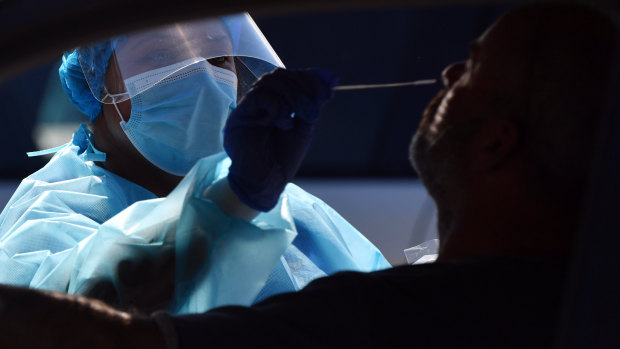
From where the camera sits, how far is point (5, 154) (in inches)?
108

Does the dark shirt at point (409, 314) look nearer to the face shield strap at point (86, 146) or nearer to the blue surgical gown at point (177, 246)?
the blue surgical gown at point (177, 246)

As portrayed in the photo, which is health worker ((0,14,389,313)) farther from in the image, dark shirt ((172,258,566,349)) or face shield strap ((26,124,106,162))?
dark shirt ((172,258,566,349))

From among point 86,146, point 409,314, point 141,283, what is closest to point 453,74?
point 409,314

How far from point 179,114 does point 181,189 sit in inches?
18.2

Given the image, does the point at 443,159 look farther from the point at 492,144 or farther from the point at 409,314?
the point at 409,314

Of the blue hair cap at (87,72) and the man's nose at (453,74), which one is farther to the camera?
the blue hair cap at (87,72)

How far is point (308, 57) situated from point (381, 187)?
58 centimetres

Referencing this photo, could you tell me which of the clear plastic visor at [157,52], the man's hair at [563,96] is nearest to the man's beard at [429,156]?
the man's hair at [563,96]

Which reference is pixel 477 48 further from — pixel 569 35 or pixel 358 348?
pixel 358 348

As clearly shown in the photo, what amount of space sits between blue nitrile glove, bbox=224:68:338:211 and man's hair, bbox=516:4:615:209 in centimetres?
36

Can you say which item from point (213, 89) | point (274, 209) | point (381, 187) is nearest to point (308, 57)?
point (381, 187)

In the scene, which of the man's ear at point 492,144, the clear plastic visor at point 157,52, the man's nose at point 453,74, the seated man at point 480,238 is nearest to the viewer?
the seated man at point 480,238

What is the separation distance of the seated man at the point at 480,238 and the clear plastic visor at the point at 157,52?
0.70 meters

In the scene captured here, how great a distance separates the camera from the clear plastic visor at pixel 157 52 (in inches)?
63.9
